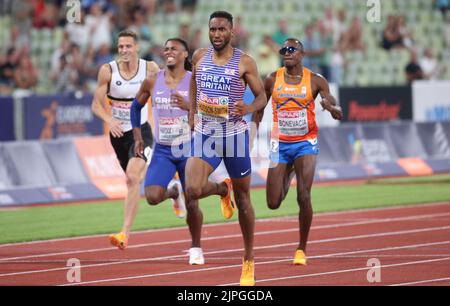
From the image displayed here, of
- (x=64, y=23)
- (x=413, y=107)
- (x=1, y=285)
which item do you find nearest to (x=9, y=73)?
(x=64, y=23)

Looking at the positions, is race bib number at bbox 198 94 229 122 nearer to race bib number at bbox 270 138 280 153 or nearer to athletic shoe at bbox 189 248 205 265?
athletic shoe at bbox 189 248 205 265

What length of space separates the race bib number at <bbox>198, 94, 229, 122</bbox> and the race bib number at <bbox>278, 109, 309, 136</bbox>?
2.38 metres

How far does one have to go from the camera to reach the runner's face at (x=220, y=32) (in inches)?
429

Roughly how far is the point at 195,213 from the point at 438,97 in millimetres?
16434

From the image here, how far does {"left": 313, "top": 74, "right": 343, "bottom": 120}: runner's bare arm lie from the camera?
12.6 m

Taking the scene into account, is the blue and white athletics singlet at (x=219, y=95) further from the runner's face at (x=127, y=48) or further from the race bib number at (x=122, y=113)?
the race bib number at (x=122, y=113)

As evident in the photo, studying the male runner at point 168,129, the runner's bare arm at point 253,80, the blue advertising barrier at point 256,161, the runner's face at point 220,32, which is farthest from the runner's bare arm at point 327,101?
the blue advertising barrier at point 256,161

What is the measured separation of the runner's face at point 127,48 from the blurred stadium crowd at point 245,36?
9.83 m

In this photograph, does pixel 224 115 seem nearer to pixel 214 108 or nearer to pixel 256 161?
pixel 214 108

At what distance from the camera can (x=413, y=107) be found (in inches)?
1104

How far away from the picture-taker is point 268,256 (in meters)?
13.3

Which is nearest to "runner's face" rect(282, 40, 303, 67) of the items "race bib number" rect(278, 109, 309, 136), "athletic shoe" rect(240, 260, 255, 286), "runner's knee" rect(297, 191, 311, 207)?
"race bib number" rect(278, 109, 309, 136)

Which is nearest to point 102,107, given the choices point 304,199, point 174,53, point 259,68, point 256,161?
point 174,53

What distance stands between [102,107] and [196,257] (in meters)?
2.57
